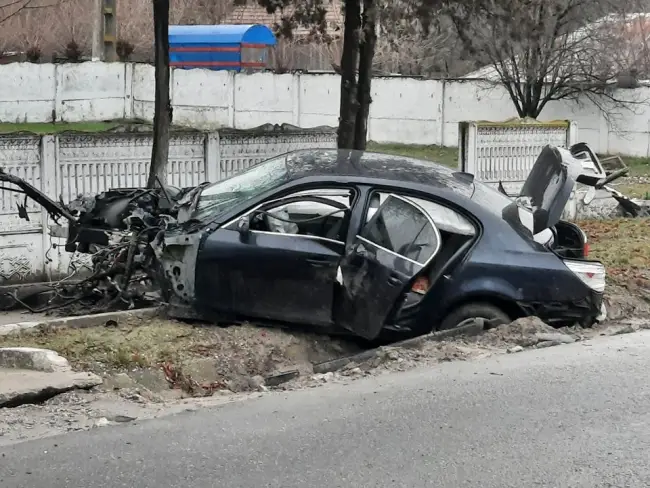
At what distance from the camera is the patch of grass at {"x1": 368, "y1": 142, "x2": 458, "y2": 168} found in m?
25.4

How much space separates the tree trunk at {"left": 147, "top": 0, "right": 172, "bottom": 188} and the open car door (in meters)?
4.76

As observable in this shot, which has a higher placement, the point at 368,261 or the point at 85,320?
→ the point at 368,261

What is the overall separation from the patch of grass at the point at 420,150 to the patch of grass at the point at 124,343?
677 inches

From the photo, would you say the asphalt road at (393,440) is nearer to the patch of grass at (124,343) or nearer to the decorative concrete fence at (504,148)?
the patch of grass at (124,343)

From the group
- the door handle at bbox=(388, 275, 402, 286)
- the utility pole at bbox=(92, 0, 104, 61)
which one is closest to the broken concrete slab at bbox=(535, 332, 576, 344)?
the door handle at bbox=(388, 275, 402, 286)

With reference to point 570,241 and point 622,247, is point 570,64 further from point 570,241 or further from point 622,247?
point 570,241

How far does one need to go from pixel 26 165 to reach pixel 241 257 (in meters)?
5.00

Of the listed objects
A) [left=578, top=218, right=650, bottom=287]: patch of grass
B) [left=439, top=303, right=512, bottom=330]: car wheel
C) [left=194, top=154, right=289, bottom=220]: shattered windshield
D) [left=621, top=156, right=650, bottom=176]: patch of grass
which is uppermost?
[left=194, top=154, right=289, bottom=220]: shattered windshield

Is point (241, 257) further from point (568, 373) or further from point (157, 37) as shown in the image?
point (157, 37)

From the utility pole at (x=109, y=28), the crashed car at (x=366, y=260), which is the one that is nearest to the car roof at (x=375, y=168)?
the crashed car at (x=366, y=260)

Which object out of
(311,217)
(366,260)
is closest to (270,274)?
(311,217)

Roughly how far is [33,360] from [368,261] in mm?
2619

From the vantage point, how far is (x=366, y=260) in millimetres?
7605

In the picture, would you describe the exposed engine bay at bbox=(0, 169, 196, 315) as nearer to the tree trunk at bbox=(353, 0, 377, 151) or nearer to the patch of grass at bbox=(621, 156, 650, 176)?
the tree trunk at bbox=(353, 0, 377, 151)
